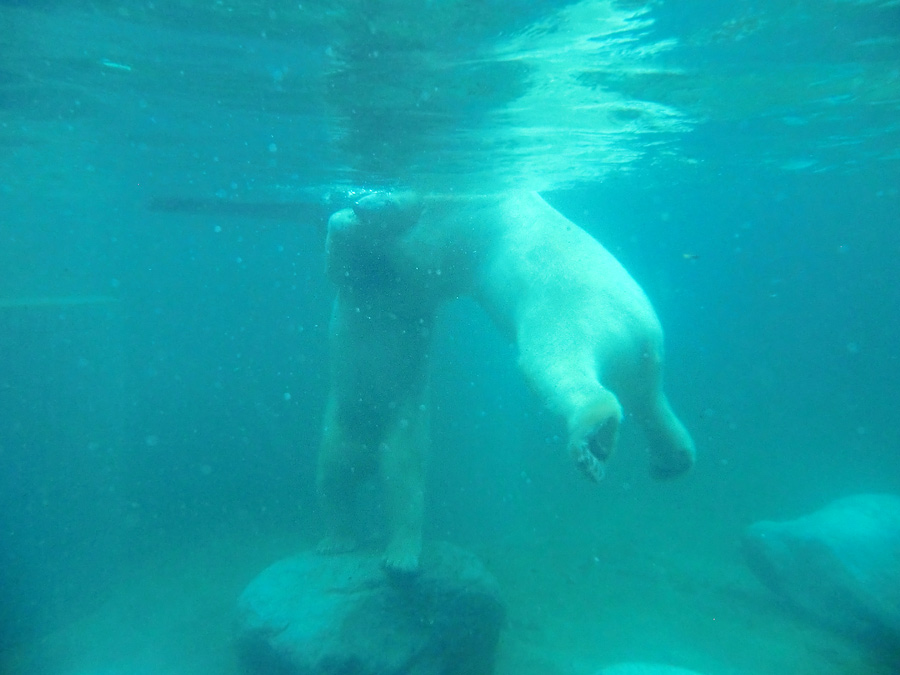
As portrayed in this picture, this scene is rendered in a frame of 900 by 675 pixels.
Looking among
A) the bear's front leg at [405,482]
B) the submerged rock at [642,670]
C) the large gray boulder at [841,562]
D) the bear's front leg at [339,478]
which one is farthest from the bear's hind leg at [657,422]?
the large gray boulder at [841,562]

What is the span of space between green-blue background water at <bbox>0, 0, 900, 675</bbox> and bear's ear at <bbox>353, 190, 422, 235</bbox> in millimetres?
1940

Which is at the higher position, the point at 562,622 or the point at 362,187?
the point at 362,187

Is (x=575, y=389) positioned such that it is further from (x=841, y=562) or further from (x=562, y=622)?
(x=841, y=562)

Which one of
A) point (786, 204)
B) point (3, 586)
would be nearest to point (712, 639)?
point (3, 586)

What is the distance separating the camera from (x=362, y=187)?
48.7ft

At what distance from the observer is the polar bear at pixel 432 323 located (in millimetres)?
5074

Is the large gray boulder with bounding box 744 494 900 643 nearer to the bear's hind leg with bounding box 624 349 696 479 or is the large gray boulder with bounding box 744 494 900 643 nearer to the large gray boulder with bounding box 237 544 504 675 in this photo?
the large gray boulder with bounding box 237 544 504 675

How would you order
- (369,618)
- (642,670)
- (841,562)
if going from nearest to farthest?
(642,670)
(369,618)
(841,562)

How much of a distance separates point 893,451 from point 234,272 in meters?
55.8

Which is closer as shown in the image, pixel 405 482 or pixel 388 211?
pixel 388 211

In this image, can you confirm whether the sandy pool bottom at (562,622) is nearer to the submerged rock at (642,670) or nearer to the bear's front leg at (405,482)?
the submerged rock at (642,670)

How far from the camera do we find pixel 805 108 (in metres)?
12.8

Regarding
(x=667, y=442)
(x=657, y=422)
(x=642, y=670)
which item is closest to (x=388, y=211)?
(x=657, y=422)

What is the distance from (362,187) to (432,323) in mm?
7744
